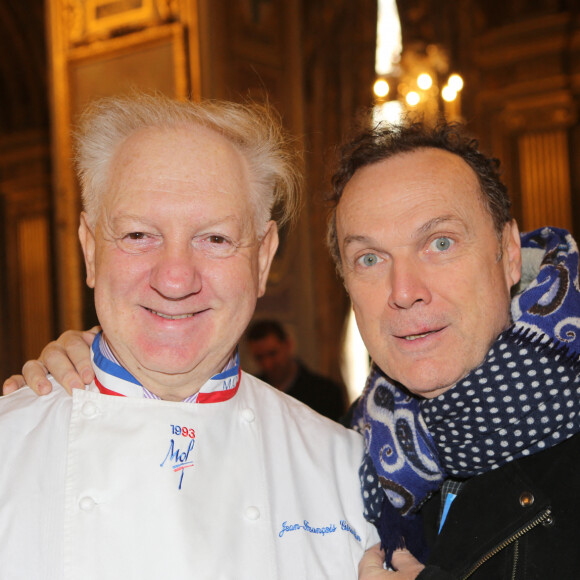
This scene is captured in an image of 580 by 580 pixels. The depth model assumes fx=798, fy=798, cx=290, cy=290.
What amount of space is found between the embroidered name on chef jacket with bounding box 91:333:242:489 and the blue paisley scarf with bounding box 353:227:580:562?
0.46m

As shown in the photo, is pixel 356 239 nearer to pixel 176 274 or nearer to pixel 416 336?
pixel 416 336

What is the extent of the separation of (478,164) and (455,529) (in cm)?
99

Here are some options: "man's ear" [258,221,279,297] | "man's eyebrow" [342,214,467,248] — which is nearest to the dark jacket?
"man's eyebrow" [342,214,467,248]

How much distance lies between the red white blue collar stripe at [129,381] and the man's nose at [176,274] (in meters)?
0.24

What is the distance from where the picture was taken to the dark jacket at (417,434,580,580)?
72.8 inches

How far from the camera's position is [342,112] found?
8.34 m

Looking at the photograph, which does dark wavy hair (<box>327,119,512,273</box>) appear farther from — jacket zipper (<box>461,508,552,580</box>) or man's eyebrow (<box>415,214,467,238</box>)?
jacket zipper (<box>461,508,552,580</box>)

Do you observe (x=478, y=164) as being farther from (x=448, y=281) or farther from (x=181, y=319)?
(x=181, y=319)

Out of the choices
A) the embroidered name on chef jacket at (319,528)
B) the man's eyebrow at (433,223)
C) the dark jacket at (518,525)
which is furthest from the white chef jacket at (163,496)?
the man's eyebrow at (433,223)

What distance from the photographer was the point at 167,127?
2.05 metres

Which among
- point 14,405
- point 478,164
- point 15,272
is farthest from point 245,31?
point 15,272

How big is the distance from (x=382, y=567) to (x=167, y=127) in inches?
49.3

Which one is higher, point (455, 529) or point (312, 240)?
point (312, 240)

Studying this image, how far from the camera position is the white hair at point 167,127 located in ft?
6.79
